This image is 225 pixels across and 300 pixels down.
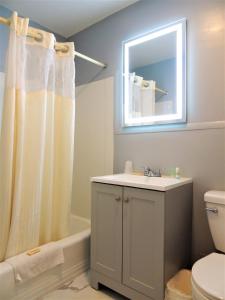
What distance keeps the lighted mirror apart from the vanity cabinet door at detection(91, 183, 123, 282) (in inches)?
28.0

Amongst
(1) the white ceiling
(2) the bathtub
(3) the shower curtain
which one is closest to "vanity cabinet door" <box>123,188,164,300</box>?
(2) the bathtub

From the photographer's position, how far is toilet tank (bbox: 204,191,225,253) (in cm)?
134

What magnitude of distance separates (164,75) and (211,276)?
56.6 inches

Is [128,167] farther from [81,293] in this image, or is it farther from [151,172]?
[81,293]

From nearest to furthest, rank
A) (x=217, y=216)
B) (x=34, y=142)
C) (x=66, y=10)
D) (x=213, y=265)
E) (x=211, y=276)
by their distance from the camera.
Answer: (x=211, y=276), (x=213, y=265), (x=217, y=216), (x=34, y=142), (x=66, y=10)

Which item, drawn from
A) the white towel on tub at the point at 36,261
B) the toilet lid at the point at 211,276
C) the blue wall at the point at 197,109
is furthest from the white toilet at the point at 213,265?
the white towel on tub at the point at 36,261

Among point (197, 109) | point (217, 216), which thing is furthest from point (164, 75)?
point (217, 216)

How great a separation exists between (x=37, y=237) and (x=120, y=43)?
1830 mm

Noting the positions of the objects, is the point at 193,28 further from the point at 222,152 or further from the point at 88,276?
the point at 88,276

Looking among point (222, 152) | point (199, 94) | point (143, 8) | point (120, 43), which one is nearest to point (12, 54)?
point (120, 43)

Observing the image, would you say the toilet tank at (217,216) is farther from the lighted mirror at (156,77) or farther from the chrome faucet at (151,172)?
the lighted mirror at (156,77)

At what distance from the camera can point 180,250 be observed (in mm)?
1465

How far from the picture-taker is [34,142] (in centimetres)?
154

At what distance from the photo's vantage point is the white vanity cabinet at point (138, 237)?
4.26ft
